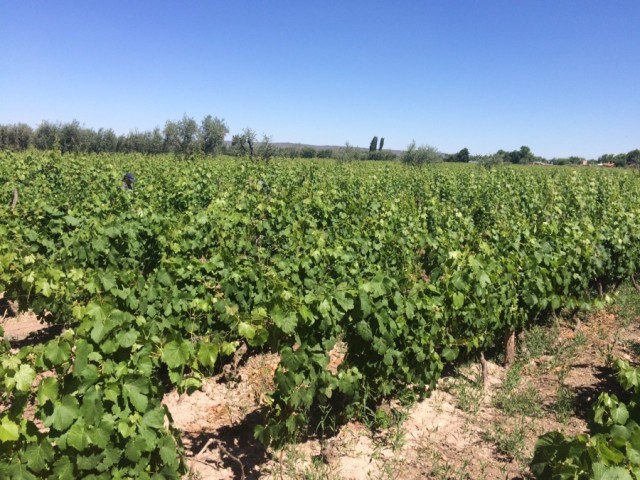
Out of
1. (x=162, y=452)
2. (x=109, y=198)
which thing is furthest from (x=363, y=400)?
(x=109, y=198)

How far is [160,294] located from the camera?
411cm

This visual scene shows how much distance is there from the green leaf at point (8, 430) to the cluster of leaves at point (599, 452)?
2732 millimetres

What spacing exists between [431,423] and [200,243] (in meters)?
3.44

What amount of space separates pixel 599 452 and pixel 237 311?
2642 millimetres

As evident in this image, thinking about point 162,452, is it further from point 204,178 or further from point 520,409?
point 204,178

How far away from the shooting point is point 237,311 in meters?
3.76

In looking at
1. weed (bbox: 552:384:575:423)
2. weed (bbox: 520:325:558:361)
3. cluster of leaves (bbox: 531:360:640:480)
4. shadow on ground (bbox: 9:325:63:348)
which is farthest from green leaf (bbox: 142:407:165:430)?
weed (bbox: 520:325:558:361)

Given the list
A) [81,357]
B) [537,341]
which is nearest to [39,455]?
[81,357]

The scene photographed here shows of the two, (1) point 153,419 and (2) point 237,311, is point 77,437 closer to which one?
(1) point 153,419

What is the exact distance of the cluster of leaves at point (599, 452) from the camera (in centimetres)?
215

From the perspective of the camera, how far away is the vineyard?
2.43 meters

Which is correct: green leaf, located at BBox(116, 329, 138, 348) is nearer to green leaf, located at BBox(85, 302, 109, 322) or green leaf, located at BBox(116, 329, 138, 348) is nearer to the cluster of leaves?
green leaf, located at BBox(85, 302, 109, 322)

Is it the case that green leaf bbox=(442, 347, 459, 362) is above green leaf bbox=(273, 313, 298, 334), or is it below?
below

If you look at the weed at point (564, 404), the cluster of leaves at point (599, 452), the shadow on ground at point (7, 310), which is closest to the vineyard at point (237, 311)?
the weed at point (564, 404)
